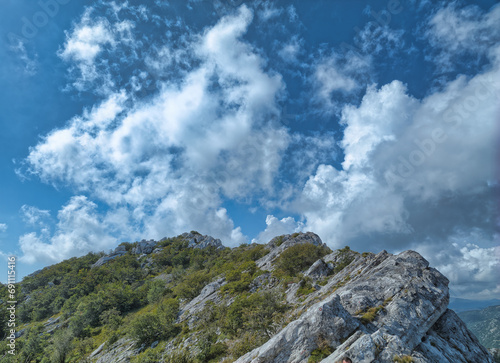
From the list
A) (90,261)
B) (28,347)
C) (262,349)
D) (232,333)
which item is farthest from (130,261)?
(262,349)

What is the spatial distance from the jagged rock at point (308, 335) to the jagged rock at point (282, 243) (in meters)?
61.1

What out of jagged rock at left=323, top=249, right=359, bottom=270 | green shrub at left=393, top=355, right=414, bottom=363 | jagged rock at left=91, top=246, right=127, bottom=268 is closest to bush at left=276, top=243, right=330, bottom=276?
jagged rock at left=323, top=249, right=359, bottom=270

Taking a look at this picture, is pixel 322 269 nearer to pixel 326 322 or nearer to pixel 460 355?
pixel 460 355

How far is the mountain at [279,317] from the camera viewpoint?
71.7ft

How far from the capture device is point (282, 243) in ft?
347

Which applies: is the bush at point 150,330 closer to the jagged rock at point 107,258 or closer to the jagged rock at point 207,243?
the jagged rock at point 207,243

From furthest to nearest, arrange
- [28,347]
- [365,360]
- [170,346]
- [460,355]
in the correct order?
1. [28,347]
2. [170,346]
3. [460,355]
4. [365,360]

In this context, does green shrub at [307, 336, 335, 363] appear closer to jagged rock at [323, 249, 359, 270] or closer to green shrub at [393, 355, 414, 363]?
green shrub at [393, 355, 414, 363]

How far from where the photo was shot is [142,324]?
56.4 meters

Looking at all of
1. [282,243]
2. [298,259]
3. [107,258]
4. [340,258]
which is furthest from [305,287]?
[107,258]

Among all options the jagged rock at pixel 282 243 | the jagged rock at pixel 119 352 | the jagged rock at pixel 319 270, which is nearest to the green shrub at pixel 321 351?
the jagged rock at pixel 319 270

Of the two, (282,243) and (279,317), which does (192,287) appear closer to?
(282,243)

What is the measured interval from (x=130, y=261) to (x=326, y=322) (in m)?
180

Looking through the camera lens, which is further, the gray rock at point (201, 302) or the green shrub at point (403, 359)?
the gray rock at point (201, 302)
